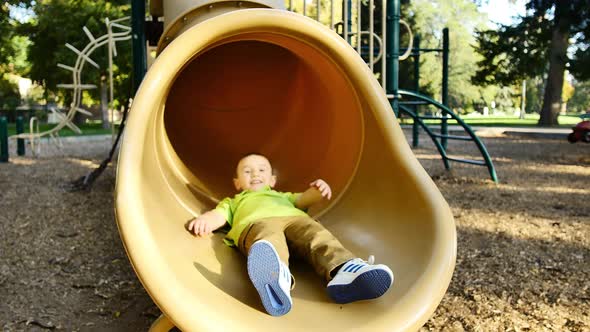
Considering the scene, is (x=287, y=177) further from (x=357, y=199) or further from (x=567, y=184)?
(x=567, y=184)

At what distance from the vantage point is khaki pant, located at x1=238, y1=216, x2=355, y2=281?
183cm

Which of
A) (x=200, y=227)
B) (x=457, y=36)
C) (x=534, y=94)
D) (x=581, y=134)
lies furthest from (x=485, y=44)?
(x=534, y=94)

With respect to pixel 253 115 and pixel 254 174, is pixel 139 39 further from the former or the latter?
pixel 254 174

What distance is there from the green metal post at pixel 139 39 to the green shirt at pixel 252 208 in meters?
2.01

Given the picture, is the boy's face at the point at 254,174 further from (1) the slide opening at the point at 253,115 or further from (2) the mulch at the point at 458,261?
(2) the mulch at the point at 458,261

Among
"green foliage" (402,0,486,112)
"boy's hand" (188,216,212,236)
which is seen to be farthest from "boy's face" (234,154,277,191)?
"green foliage" (402,0,486,112)

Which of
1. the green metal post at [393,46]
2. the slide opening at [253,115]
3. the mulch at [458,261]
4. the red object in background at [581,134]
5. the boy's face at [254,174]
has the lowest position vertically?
the mulch at [458,261]

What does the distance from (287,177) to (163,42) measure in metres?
0.93

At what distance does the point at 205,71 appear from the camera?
131 inches

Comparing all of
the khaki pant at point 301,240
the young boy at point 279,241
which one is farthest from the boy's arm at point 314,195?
the khaki pant at point 301,240

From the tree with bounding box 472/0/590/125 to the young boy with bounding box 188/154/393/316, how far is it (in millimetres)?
16395

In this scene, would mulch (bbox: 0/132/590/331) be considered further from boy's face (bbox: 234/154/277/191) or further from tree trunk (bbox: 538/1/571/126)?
tree trunk (bbox: 538/1/571/126)

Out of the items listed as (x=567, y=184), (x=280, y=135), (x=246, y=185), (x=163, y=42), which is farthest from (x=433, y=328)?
(x=567, y=184)

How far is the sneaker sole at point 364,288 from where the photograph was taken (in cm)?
158
